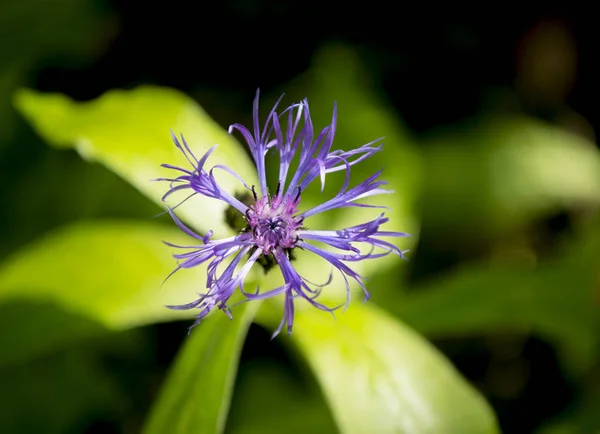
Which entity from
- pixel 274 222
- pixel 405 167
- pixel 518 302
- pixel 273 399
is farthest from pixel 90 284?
pixel 518 302

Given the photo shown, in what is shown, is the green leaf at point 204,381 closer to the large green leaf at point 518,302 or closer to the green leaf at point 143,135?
the green leaf at point 143,135

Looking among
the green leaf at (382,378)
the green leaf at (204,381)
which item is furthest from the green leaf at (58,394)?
the green leaf at (382,378)

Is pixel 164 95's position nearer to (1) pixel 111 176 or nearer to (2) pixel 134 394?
(1) pixel 111 176

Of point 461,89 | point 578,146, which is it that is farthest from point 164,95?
point 578,146

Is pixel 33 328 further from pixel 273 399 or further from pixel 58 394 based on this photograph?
pixel 273 399

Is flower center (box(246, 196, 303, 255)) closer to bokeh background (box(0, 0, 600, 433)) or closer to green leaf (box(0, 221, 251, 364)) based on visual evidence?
green leaf (box(0, 221, 251, 364))
